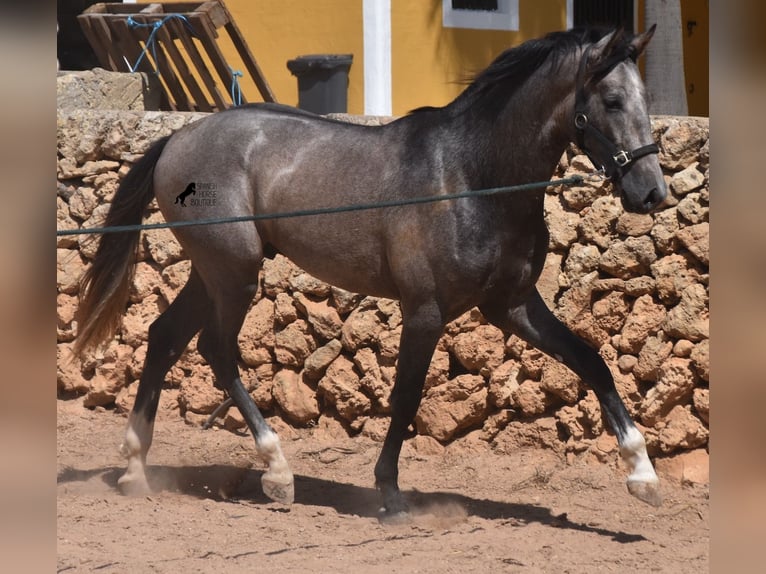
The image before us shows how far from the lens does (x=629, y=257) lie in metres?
6.00

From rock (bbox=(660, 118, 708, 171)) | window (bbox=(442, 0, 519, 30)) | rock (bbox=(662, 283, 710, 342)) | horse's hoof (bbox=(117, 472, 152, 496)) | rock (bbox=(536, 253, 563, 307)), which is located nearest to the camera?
horse's hoof (bbox=(117, 472, 152, 496))

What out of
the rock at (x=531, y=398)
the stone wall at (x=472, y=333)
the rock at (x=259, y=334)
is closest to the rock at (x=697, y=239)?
the stone wall at (x=472, y=333)

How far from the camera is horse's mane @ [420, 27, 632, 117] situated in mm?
4859

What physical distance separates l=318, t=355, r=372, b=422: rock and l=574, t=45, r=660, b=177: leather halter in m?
2.33

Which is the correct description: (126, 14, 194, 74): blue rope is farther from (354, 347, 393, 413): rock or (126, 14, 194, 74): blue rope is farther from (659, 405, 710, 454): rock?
(659, 405, 710, 454): rock

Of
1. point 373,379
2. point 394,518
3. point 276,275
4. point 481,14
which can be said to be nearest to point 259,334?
point 276,275

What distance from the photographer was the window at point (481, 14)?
1114cm

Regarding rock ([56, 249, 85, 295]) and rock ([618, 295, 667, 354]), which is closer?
rock ([618, 295, 667, 354])

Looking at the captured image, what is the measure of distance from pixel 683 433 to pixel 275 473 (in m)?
2.16

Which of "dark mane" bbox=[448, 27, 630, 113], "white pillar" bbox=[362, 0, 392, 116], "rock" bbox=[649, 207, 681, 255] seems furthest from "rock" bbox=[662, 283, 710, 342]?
"white pillar" bbox=[362, 0, 392, 116]

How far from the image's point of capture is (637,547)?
4.81 metres

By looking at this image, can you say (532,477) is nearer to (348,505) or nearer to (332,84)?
(348,505)

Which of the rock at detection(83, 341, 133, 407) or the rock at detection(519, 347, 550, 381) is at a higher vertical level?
the rock at detection(519, 347, 550, 381)

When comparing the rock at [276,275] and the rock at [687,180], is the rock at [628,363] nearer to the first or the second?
the rock at [687,180]
